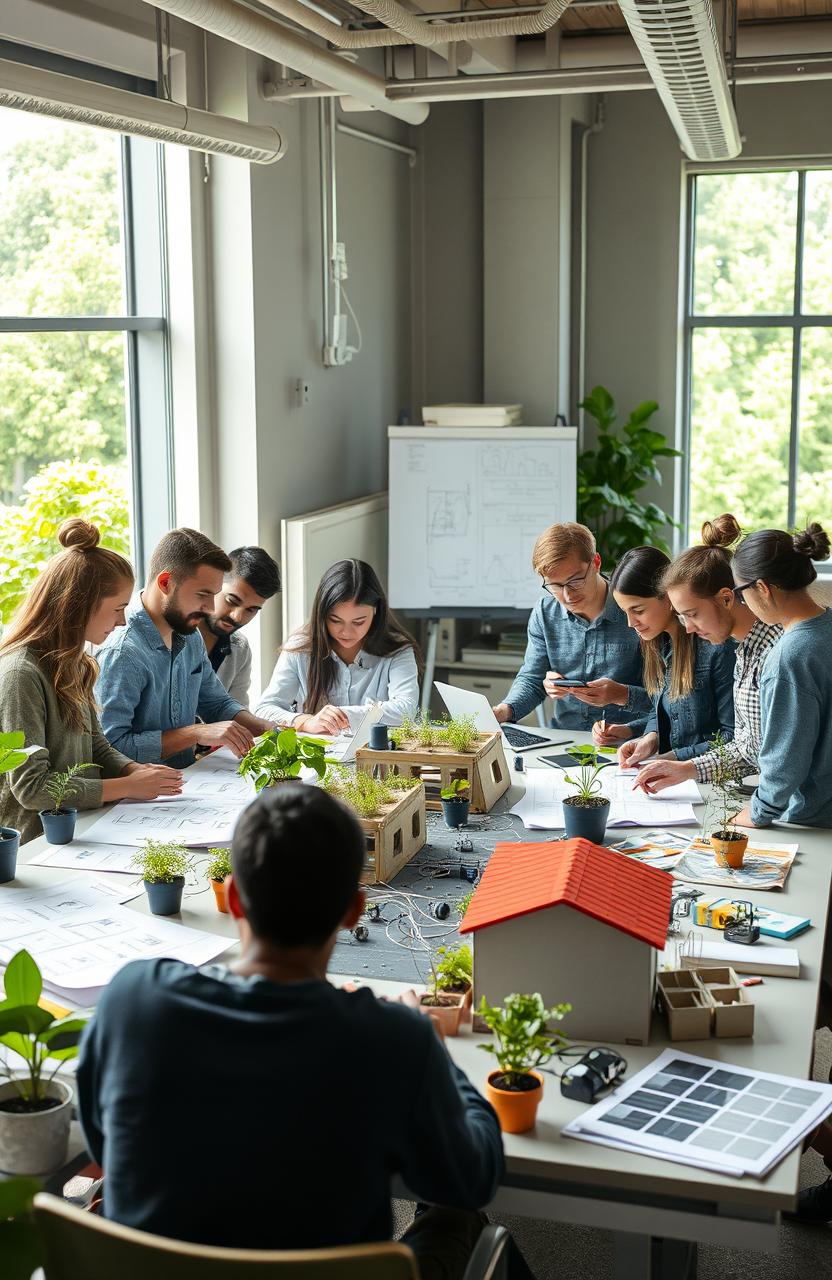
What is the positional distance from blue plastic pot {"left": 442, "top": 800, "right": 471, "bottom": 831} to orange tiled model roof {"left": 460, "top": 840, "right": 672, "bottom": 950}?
74 centimetres

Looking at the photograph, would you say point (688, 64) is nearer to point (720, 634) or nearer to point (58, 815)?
point (720, 634)

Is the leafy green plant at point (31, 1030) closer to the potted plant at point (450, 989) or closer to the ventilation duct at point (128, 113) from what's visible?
the potted plant at point (450, 989)

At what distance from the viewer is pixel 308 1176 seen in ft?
4.53

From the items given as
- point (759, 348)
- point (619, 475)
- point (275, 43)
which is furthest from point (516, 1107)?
point (759, 348)

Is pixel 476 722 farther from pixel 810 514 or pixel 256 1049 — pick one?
pixel 810 514

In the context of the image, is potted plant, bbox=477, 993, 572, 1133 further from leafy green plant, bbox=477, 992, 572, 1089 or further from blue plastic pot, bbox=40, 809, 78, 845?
blue plastic pot, bbox=40, 809, 78, 845

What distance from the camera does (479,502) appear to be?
5859mm

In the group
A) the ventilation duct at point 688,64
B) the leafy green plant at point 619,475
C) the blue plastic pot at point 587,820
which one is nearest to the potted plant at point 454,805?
the blue plastic pot at point 587,820

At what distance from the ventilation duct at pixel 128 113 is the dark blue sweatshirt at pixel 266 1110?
241 cm

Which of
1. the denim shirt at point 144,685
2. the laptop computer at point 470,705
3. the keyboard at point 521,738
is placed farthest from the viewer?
the keyboard at point 521,738

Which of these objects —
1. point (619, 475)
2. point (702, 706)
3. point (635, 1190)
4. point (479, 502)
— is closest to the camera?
point (635, 1190)

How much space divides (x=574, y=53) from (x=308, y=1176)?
217 inches

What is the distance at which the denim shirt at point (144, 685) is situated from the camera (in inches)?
137

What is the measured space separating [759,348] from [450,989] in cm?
515
